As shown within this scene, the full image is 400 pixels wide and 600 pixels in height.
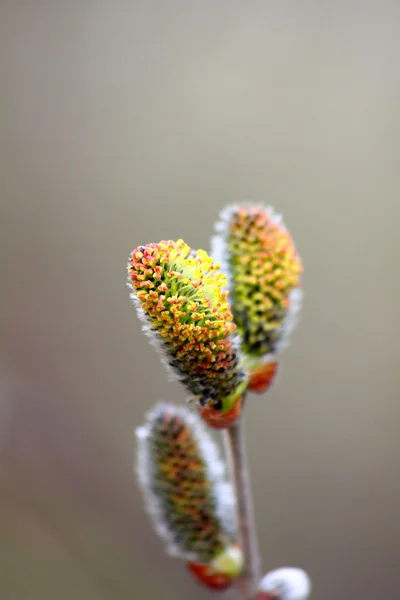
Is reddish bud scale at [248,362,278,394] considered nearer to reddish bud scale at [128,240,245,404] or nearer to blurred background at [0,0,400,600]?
reddish bud scale at [128,240,245,404]

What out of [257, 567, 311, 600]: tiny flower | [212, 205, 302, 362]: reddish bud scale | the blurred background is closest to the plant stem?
[257, 567, 311, 600]: tiny flower

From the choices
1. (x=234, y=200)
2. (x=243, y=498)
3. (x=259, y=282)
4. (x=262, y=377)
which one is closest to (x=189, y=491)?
(x=243, y=498)

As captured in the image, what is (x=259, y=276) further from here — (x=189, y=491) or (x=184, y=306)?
(x=189, y=491)

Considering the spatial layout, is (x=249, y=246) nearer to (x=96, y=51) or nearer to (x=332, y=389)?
(x=332, y=389)

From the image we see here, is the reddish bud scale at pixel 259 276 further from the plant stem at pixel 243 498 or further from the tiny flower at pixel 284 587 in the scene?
the tiny flower at pixel 284 587

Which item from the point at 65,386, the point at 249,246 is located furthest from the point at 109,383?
the point at 249,246

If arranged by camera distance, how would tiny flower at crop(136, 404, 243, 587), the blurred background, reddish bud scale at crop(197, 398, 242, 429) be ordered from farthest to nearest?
the blurred background, tiny flower at crop(136, 404, 243, 587), reddish bud scale at crop(197, 398, 242, 429)

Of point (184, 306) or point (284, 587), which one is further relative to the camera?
point (284, 587)

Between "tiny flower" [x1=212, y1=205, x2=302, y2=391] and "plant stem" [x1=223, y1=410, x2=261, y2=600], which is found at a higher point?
"tiny flower" [x1=212, y1=205, x2=302, y2=391]
